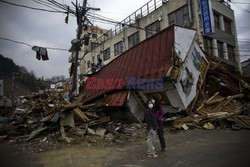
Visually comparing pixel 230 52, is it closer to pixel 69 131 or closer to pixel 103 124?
pixel 103 124

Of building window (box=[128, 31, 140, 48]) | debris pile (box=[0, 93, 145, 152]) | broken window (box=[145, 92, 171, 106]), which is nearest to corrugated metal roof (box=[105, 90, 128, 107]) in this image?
debris pile (box=[0, 93, 145, 152])

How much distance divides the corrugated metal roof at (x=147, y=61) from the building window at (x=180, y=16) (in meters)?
7.93

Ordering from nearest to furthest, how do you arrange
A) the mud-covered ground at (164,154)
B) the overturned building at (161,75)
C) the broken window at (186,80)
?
the mud-covered ground at (164,154), the overturned building at (161,75), the broken window at (186,80)

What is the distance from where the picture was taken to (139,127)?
834 centimetres

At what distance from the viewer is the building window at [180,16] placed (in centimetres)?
1549

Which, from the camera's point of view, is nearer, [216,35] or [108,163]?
[108,163]

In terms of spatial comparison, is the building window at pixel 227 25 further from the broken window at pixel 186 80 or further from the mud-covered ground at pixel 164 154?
the mud-covered ground at pixel 164 154

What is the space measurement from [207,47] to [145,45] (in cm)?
833

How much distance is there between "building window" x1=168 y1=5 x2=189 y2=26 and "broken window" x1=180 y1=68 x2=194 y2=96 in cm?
861

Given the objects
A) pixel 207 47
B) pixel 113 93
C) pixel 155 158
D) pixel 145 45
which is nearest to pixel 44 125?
pixel 113 93

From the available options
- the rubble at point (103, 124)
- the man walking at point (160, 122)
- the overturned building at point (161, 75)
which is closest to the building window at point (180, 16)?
the overturned building at point (161, 75)

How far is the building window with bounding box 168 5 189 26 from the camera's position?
15.5 meters

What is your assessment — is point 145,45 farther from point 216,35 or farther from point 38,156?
point 216,35

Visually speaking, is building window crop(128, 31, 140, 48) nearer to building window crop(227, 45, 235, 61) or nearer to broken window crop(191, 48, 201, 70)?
building window crop(227, 45, 235, 61)
